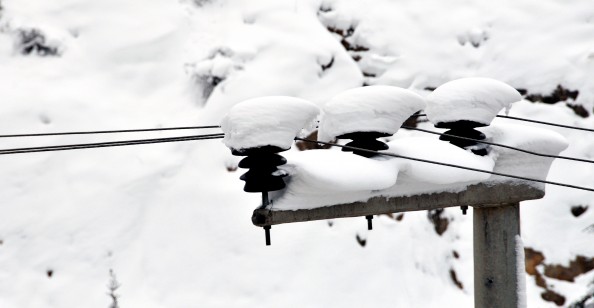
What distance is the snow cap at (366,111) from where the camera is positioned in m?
3.69

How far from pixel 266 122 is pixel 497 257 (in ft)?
5.95

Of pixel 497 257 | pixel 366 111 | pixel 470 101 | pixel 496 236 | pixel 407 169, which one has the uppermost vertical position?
pixel 470 101

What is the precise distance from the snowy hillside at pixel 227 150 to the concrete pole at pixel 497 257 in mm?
3845

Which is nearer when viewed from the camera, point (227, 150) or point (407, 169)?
point (407, 169)

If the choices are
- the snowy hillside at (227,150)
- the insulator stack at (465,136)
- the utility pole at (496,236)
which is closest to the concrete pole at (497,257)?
the utility pole at (496,236)

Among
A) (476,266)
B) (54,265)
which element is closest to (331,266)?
(54,265)

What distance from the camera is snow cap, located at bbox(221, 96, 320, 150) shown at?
3303 millimetres

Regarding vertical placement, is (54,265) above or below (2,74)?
below

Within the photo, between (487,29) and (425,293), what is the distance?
5408 mm

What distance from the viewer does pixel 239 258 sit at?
8.22 m

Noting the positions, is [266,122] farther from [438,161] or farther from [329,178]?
[438,161]

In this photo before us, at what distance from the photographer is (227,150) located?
920 centimetres

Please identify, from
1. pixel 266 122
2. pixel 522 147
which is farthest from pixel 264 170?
pixel 522 147

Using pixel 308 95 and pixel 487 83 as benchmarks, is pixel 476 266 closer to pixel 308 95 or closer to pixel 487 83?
pixel 487 83
